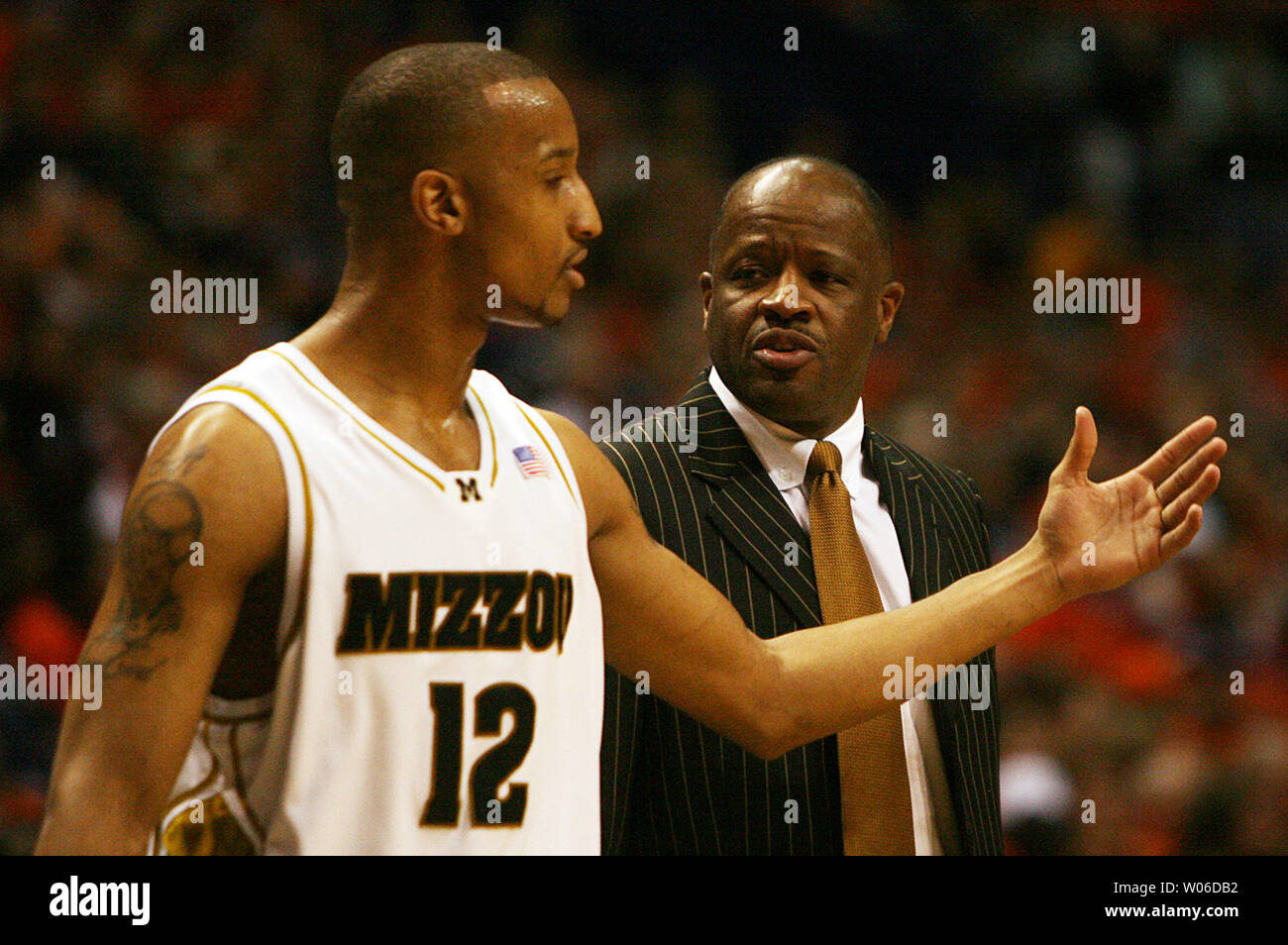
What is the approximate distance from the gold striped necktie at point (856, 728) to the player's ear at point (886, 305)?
0.99ft

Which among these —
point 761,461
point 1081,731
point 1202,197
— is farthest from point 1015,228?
point 761,461

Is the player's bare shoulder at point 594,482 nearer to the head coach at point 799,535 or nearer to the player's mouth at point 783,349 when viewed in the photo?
the head coach at point 799,535

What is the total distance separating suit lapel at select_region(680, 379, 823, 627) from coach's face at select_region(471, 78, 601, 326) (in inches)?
24.1

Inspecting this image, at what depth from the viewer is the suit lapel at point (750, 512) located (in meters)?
2.49

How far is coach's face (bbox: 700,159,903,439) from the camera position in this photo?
8.54ft

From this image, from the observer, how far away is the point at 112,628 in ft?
5.56

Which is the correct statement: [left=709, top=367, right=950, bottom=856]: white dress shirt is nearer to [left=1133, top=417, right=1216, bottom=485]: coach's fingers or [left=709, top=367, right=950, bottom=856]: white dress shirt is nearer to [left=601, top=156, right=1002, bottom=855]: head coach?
[left=601, top=156, right=1002, bottom=855]: head coach

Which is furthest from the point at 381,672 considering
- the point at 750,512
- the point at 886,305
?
the point at 886,305

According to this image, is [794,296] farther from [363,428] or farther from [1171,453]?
[363,428]

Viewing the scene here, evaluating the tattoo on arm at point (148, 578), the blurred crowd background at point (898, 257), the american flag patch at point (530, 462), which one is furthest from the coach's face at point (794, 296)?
the blurred crowd background at point (898, 257)

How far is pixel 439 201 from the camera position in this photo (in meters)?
Result: 1.96

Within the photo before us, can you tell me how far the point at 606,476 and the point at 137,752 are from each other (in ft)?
2.45

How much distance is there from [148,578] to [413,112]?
0.65 metres

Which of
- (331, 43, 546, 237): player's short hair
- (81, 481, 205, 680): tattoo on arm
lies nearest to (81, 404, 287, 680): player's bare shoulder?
(81, 481, 205, 680): tattoo on arm
